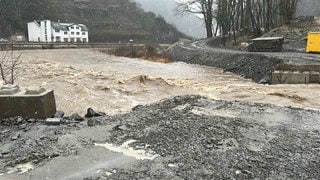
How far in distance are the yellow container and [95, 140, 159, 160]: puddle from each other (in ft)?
71.2

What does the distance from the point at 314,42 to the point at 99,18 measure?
9000 centimetres

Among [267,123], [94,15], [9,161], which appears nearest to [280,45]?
[267,123]

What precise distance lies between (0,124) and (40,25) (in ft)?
254

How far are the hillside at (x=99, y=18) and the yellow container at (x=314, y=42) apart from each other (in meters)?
65.4

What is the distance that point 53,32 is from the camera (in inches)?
3310

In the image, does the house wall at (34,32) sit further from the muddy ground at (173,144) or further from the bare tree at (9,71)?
the muddy ground at (173,144)

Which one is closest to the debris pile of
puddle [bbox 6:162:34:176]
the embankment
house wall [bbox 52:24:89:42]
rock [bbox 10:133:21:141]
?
the embankment

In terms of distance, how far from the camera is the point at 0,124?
958 cm

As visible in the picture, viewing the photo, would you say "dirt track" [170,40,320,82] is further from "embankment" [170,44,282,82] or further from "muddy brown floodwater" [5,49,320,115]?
"muddy brown floodwater" [5,49,320,115]

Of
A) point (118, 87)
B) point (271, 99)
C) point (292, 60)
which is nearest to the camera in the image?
point (271, 99)

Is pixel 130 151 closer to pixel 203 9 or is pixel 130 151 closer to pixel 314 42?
pixel 314 42

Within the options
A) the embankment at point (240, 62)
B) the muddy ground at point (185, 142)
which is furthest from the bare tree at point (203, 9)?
the muddy ground at point (185, 142)

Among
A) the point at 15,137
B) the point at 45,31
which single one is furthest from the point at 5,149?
the point at 45,31

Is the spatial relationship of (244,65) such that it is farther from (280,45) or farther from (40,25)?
(40,25)
